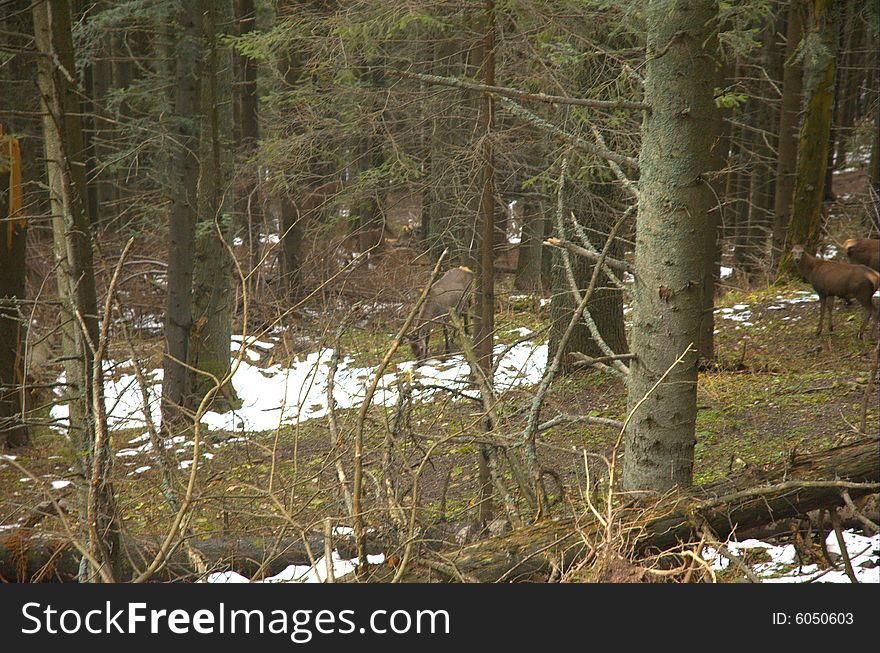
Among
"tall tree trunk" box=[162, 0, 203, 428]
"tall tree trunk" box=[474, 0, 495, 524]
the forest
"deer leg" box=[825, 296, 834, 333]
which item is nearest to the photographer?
the forest

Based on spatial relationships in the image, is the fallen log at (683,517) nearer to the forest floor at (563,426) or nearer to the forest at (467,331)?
the forest at (467,331)

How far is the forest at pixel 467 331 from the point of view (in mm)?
4500

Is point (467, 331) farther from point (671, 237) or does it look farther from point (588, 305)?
point (671, 237)

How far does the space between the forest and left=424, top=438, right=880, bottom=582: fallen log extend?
21mm

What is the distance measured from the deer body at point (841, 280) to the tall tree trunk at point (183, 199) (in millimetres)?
8272

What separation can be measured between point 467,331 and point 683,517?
19.8ft

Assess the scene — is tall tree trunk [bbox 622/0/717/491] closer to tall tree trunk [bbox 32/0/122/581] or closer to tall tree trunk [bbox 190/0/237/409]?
tall tree trunk [bbox 32/0/122/581]

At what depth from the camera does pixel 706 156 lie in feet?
15.0

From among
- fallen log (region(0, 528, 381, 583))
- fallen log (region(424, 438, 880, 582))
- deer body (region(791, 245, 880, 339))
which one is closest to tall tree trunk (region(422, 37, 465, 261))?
fallen log (region(0, 528, 381, 583))

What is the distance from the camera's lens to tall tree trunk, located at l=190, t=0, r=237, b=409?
11.9 metres

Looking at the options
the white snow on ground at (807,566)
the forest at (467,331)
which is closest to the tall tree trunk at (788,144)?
the forest at (467,331)

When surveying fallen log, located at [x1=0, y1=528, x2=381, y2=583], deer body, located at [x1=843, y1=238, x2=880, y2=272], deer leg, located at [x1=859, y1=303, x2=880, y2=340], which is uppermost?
deer body, located at [x1=843, y1=238, x2=880, y2=272]

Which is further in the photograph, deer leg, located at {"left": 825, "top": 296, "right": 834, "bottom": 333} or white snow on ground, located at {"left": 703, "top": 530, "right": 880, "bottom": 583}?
deer leg, located at {"left": 825, "top": 296, "right": 834, "bottom": 333}
